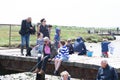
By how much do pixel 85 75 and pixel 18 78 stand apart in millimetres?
6881

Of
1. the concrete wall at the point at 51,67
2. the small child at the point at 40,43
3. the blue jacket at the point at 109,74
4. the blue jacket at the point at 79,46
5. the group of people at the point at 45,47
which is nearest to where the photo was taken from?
the blue jacket at the point at 109,74

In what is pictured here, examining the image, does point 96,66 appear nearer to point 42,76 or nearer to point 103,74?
point 103,74

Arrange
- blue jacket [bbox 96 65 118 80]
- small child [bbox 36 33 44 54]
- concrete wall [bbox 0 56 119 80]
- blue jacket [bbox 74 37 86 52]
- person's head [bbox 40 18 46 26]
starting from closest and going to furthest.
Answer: blue jacket [bbox 96 65 118 80] → concrete wall [bbox 0 56 119 80] → small child [bbox 36 33 44 54] → person's head [bbox 40 18 46 26] → blue jacket [bbox 74 37 86 52]

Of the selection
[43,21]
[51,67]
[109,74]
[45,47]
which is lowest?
[51,67]

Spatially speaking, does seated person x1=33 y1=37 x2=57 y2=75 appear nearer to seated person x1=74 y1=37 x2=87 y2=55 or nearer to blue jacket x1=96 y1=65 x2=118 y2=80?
seated person x1=74 y1=37 x2=87 y2=55

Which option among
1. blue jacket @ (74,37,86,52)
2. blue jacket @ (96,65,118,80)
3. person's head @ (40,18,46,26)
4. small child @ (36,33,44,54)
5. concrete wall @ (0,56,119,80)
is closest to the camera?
blue jacket @ (96,65,118,80)

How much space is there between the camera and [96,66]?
42.5 ft

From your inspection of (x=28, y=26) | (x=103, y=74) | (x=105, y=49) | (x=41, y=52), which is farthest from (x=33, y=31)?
(x=103, y=74)

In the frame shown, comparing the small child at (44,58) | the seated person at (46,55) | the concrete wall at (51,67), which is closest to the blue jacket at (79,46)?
the concrete wall at (51,67)

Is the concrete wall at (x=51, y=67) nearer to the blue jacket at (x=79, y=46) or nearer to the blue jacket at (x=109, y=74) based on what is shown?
the blue jacket at (x=109, y=74)

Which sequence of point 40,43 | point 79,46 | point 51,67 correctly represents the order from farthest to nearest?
point 79,46, point 40,43, point 51,67

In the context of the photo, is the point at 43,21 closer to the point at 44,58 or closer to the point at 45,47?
the point at 45,47

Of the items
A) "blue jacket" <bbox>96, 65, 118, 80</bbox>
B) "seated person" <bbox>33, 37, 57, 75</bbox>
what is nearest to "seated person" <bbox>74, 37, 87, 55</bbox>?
"seated person" <bbox>33, 37, 57, 75</bbox>

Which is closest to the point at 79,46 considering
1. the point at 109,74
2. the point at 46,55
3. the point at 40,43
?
the point at 40,43
